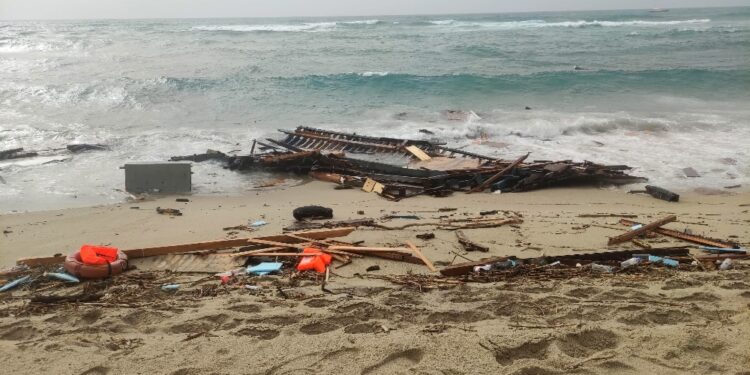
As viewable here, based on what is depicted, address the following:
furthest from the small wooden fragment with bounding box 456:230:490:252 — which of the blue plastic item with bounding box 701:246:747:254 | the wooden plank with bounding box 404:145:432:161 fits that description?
the wooden plank with bounding box 404:145:432:161

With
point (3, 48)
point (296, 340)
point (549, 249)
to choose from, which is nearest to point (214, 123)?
point (549, 249)

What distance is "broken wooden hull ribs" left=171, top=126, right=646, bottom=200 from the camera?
11.0m

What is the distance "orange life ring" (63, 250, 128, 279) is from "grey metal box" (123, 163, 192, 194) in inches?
197

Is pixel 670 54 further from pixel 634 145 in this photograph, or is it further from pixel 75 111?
pixel 75 111

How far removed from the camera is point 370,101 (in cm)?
2364

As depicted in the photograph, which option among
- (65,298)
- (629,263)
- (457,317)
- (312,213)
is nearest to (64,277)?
(65,298)

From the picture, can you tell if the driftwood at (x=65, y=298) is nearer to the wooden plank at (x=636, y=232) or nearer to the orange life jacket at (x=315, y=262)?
the orange life jacket at (x=315, y=262)

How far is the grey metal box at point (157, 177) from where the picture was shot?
1088cm

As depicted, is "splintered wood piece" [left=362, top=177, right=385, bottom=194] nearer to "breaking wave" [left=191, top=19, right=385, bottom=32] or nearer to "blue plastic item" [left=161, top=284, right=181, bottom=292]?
"blue plastic item" [left=161, top=284, right=181, bottom=292]

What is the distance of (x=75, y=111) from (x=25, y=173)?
9.47 meters

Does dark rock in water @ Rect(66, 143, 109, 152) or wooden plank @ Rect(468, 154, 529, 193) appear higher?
wooden plank @ Rect(468, 154, 529, 193)

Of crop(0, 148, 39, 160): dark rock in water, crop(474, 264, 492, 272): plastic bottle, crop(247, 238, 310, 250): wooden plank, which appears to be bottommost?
crop(0, 148, 39, 160): dark rock in water

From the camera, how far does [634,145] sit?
15.2 metres

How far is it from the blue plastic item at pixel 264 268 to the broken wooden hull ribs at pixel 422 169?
454 cm
